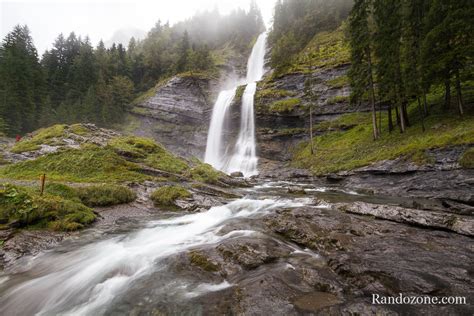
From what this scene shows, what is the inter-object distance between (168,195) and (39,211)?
5.54 metres

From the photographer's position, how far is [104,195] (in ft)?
37.1

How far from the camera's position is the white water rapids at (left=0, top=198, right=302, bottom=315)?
16.2 ft

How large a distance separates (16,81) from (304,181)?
170 ft

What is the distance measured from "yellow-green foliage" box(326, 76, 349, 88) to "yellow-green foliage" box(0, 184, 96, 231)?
35.7 meters

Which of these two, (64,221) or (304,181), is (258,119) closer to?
Result: (304,181)

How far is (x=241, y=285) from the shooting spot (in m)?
4.93

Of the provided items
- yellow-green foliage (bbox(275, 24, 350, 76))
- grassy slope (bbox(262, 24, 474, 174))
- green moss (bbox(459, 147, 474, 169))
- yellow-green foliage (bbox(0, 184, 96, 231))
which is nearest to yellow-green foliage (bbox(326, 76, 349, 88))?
grassy slope (bbox(262, 24, 474, 174))

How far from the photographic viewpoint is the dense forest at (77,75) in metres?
41.6

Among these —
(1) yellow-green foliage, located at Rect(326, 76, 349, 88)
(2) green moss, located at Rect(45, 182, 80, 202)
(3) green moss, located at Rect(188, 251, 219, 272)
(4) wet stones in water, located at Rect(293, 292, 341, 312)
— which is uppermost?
(1) yellow-green foliage, located at Rect(326, 76, 349, 88)

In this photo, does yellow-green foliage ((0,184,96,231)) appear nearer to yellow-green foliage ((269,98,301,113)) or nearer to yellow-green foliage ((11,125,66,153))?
yellow-green foliage ((11,125,66,153))

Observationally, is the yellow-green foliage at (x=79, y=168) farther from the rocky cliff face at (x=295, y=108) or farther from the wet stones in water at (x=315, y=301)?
the rocky cliff face at (x=295, y=108)

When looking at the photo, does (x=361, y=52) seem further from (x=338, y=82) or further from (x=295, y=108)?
(x=295, y=108)

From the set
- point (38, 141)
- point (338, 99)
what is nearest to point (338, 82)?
point (338, 99)

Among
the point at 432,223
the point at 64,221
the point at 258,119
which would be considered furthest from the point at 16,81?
the point at 432,223
